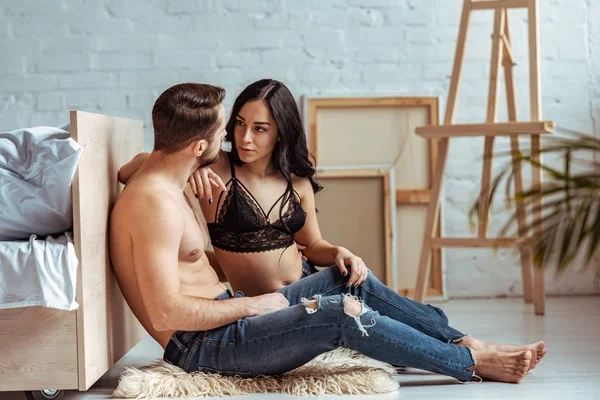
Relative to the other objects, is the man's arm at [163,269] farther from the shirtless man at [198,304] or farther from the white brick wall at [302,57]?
the white brick wall at [302,57]

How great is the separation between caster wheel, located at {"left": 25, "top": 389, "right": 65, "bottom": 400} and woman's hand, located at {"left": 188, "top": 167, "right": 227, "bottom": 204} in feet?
2.17

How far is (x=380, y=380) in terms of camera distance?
2188 mm

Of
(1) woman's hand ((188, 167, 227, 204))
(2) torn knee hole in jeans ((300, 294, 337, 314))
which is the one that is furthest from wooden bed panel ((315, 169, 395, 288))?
(2) torn knee hole in jeans ((300, 294, 337, 314))

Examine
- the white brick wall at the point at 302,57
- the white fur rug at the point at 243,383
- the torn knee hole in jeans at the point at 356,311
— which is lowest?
the white fur rug at the point at 243,383

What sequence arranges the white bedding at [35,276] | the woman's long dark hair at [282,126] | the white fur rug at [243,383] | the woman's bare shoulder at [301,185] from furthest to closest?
the woman's bare shoulder at [301,185] < the woman's long dark hair at [282,126] < the white fur rug at [243,383] < the white bedding at [35,276]

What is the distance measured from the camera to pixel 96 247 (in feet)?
6.82

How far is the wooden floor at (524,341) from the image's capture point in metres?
2.17

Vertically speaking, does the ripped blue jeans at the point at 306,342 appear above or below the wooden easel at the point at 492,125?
below

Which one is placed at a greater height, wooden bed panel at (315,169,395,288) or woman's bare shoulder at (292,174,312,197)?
woman's bare shoulder at (292,174,312,197)

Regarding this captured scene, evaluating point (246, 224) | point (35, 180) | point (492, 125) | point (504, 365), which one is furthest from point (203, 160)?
point (492, 125)

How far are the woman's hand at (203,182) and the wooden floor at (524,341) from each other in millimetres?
592

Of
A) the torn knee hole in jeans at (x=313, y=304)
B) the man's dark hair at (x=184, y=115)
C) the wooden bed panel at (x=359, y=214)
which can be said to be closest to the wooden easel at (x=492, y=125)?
the wooden bed panel at (x=359, y=214)

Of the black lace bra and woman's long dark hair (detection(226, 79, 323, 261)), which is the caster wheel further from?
woman's long dark hair (detection(226, 79, 323, 261))

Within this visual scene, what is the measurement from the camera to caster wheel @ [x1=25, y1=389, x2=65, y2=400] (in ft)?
6.84
